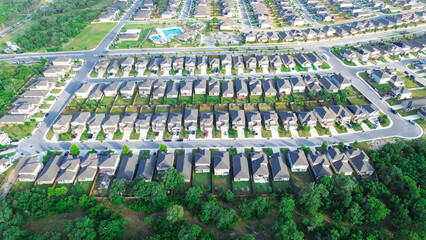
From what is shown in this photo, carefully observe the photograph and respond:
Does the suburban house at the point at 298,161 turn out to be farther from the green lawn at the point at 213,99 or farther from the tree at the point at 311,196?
the green lawn at the point at 213,99

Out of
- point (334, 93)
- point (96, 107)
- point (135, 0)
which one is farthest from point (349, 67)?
point (135, 0)

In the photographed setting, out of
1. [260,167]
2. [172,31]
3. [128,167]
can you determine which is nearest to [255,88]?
[260,167]

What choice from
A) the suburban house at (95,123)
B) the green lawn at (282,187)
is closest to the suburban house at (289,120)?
the green lawn at (282,187)

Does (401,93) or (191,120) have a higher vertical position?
(191,120)

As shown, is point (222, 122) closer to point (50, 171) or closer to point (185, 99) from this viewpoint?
point (185, 99)

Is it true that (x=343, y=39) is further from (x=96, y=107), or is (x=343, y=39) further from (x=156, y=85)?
(x=96, y=107)

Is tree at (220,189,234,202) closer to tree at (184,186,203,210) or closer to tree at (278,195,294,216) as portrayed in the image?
tree at (184,186,203,210)
